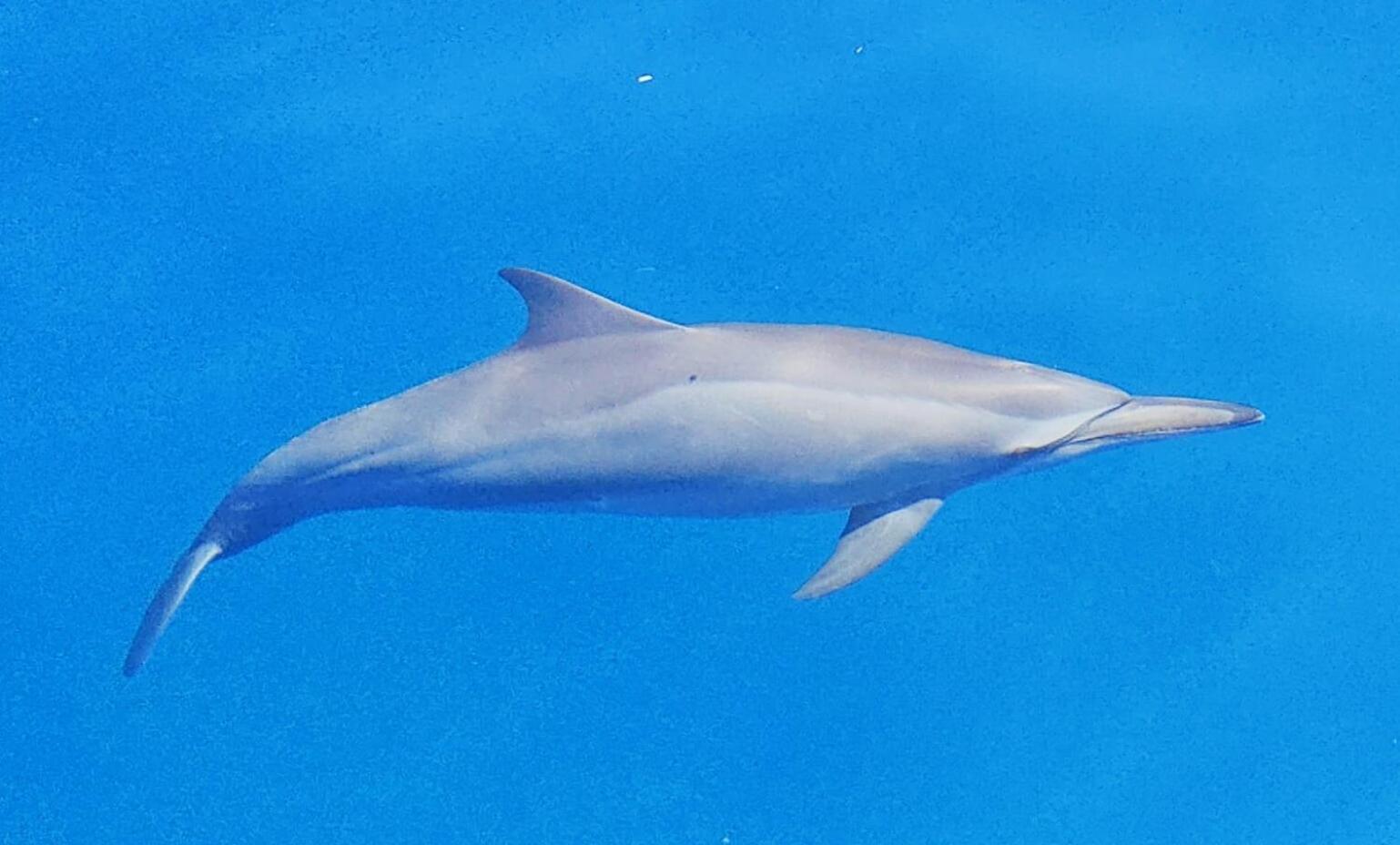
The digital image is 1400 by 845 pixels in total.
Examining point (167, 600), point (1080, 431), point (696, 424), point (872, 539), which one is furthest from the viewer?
point (167, 600)

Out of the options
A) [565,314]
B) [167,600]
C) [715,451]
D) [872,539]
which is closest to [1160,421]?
[872,539]

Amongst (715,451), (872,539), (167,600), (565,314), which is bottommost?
(872,539)

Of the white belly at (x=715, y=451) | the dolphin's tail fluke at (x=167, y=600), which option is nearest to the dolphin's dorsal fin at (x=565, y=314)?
the white belly at (x=715, y=451)

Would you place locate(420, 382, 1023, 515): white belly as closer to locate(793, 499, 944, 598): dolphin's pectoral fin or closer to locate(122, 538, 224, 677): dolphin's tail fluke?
locate(793, 499, 944, 598): dolphin's pectoral fin

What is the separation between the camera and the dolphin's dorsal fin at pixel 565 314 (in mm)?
4441

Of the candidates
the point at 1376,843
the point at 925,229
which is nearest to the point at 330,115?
the point at 925,229

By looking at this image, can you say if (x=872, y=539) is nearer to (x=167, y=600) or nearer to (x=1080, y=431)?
(x=1080, y=431)

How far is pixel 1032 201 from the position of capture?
6648 mm

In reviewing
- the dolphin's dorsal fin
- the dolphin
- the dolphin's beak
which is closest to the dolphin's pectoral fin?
the dolphin

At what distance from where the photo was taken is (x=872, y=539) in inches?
191

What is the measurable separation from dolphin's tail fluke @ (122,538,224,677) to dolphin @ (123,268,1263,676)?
0.40 meters

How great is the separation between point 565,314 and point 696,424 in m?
0.57

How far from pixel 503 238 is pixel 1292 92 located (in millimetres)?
4087

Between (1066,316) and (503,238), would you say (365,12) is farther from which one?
(1066,316)
